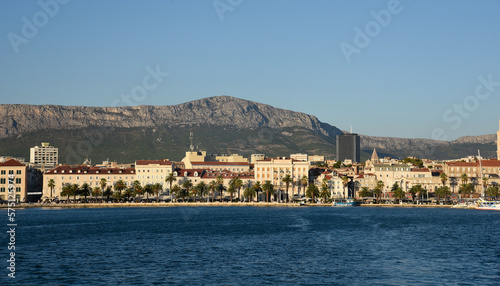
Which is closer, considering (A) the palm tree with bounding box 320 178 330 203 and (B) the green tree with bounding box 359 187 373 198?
(A) the palm tree with bounding box 320 178 330 203

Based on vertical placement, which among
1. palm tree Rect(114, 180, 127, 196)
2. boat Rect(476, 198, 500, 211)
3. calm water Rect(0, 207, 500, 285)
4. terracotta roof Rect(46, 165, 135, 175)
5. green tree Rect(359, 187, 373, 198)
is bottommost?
calm water Rect(0, 207, 500, 285)

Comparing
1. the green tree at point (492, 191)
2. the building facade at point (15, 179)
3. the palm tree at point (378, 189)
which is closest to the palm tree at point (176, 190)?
the building facade at point (15, 179)

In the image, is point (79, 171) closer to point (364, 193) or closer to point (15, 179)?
point (15, 179)

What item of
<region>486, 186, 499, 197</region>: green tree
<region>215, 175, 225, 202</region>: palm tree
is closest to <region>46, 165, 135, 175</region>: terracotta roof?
<region>215, 175, 225, 202</region>: palm tree

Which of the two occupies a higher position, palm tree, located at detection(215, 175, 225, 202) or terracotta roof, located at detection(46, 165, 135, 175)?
terracotta roof, located at detection(46, 165, 135, 175)

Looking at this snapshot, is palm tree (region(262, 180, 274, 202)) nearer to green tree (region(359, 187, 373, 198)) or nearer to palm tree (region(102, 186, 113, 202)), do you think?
green tree (region(359, 187, 373, 198))

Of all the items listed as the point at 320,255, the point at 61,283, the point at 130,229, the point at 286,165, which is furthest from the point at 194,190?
the point at 61,283

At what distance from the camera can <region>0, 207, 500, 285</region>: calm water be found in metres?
40.7

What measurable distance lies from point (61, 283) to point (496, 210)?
117m

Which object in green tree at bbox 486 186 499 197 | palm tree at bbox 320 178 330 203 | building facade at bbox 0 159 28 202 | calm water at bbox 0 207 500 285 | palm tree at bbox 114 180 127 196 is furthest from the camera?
palm tree at bbox 320 178 330 203

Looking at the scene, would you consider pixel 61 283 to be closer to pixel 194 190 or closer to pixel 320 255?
pixel 320 255

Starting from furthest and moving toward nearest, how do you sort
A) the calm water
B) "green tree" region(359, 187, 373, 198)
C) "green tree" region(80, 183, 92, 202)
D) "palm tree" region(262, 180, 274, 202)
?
"green tree" region(359, 187, 373, 198), "palm tree" region(262, 180, 274, 202), "green tree" region(80, 183, 92, 202), the calm water

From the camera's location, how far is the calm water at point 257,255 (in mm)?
40656

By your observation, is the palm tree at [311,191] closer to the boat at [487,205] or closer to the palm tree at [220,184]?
the palm tree at [220,184]
